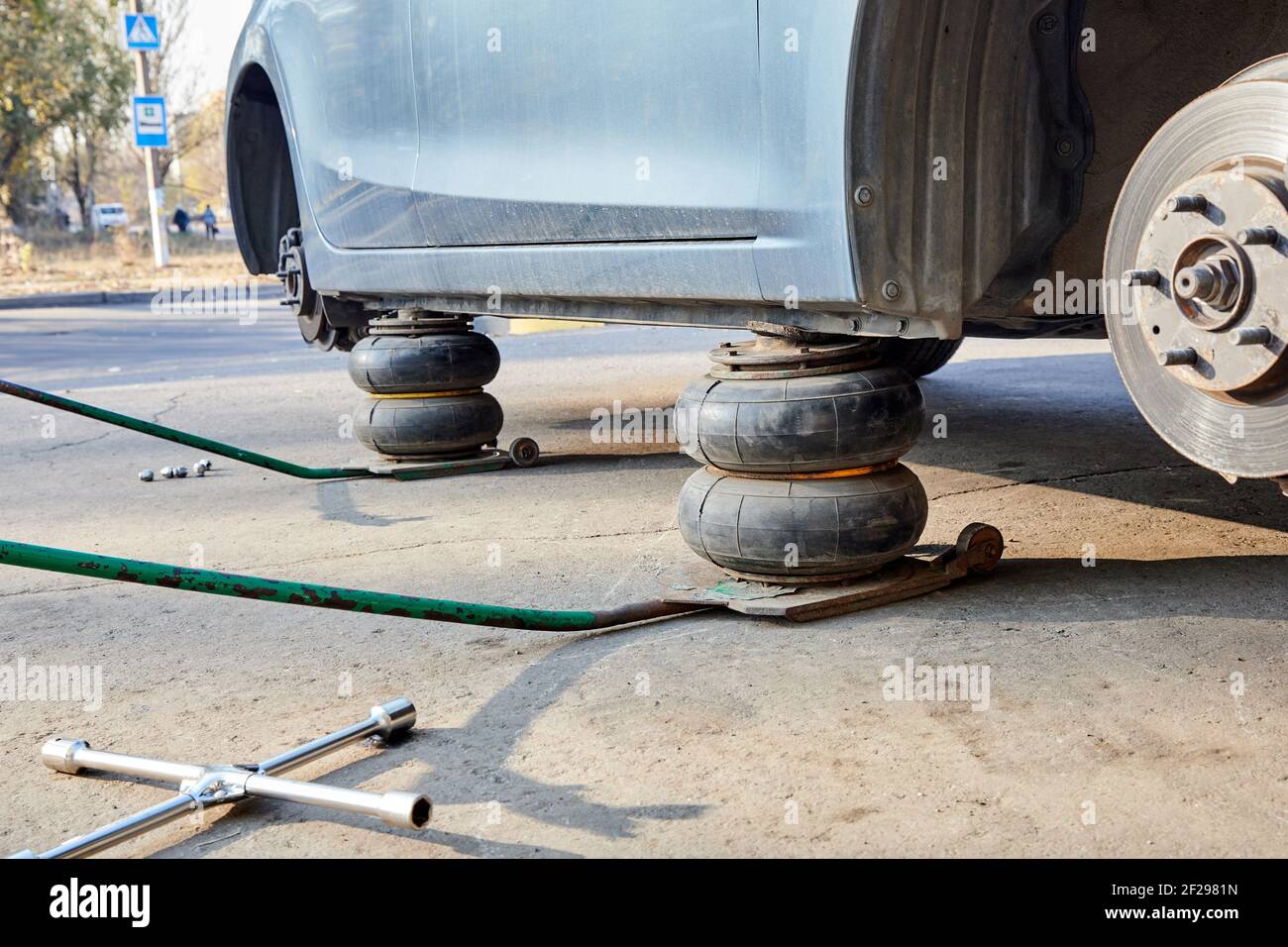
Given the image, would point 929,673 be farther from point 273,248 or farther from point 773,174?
point 273,248

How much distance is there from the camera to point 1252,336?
5.63ft

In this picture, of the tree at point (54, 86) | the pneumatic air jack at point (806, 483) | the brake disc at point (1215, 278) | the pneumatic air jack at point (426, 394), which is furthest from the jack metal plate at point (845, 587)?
the tree at point (54, 86)

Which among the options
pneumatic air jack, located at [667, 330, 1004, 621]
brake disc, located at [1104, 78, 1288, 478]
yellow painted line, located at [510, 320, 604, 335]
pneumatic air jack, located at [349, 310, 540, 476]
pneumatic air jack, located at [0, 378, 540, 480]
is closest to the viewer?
brake disc, located at [1104, 78, 1288, 478]

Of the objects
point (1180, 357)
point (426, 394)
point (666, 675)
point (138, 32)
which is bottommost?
point (666, 675)

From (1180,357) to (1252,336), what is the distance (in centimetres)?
13

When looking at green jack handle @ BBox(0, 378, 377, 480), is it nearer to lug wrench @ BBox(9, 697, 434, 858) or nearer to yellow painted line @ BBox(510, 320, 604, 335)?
lug wrench @ BBox(9, 697, 434, 858)

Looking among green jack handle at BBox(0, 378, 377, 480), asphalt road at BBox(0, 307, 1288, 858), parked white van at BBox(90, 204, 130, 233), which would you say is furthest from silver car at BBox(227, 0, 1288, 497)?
parked white van at BBox(90, 204, 130, 233)

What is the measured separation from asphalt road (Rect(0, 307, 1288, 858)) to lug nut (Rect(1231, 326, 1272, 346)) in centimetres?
57

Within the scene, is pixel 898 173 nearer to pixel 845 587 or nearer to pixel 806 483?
pixel 806 483

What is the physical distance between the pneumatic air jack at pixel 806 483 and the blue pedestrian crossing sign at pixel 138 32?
18613 mm

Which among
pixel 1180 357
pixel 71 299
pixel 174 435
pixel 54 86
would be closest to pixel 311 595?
pixel 1180 357

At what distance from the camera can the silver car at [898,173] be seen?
181 cm

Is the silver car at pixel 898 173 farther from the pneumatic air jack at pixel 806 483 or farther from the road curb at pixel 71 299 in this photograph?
the road curb at pixel 71 299

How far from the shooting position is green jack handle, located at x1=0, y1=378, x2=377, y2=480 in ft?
10.0
